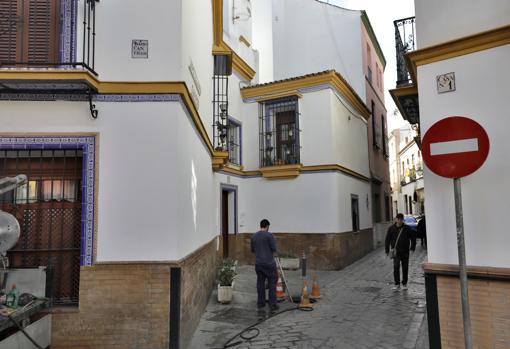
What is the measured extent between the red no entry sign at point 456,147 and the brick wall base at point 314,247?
8883mm

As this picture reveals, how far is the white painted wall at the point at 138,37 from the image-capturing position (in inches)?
212

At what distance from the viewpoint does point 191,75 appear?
6605 millimetres

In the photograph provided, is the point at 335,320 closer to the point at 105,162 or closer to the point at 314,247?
the point at 105,162

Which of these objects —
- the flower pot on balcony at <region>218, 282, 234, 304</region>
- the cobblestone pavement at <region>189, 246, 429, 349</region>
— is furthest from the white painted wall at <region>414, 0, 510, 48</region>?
the flower pot on balcony at <region>218, 282, 234, 304</region>

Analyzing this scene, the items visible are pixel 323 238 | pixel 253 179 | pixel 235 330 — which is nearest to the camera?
pixel 235 330

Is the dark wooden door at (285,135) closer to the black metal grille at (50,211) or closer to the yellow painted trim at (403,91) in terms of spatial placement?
the yellow painted trim at (403,91)

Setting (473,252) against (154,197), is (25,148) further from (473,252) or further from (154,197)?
(473,252)

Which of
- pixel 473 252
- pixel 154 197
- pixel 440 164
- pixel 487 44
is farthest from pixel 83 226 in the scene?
pixel 487 44

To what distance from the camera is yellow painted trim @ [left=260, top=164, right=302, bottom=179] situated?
1292 centimetres

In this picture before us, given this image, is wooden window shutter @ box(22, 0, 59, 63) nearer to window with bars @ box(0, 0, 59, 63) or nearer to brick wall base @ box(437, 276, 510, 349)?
window with bars @ box(0, 0, 59, 63)

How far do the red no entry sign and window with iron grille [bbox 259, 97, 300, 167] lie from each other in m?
9.50

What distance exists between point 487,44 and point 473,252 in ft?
7.20

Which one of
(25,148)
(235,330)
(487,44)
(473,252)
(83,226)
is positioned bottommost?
(235,330)

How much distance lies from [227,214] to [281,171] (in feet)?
7.24
